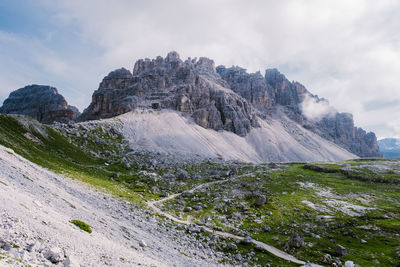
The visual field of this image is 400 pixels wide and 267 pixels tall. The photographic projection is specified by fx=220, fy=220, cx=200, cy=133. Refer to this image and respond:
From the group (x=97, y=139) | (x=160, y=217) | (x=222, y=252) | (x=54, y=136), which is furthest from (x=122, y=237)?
(x=97, y=139)

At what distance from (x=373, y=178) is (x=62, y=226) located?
133 metres

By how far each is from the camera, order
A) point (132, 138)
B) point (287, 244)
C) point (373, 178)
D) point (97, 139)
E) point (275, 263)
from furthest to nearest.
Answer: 1. point (132, 138)
2. point (97, 139)
3. point (373, 178)
4. point (287, 244)
5. point (275, 263)

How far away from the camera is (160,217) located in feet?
152

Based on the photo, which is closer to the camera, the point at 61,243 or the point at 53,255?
the point at 53,255

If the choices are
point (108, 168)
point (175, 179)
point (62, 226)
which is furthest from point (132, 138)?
point (62, 226)

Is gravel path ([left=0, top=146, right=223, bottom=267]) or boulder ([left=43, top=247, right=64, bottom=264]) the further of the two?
boulder ([left=43, top=247, right=64, bottom=264])

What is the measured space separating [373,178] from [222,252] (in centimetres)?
10957

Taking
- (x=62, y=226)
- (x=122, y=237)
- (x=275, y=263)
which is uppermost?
(x=62, y=226)

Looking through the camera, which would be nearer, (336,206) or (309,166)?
(336,206)

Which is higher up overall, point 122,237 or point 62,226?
point 62,226

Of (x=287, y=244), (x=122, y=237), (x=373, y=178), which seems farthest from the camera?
(x=373, y=178)

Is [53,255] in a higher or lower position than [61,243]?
higher

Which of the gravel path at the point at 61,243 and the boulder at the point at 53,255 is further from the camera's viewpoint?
the boulder at the point at 53,255

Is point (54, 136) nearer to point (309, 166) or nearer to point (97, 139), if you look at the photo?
point (97, 139)
